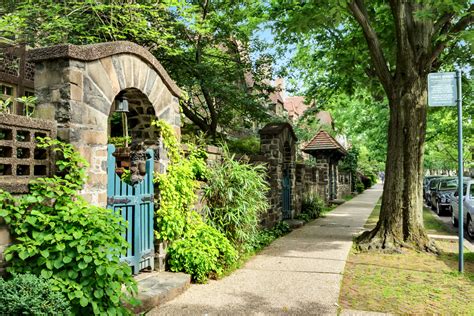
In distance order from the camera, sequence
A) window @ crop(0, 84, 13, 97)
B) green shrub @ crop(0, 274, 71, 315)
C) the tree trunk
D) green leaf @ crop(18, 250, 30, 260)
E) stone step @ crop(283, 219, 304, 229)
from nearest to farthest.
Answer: green shrub @ crop(0, 274, 71, 315) < green leaf @ crop(18, 250, 30, 260) < the tree trunk < stone step @ crop(283, 219, 304, 229) < window @ crop(0, 84, 13, 97)

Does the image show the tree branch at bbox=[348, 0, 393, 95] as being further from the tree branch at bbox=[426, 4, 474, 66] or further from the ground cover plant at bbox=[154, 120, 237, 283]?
the ground cover plant at bbox=[154, 120, 237, 283]

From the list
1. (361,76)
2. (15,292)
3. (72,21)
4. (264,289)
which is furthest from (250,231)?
(72,21)

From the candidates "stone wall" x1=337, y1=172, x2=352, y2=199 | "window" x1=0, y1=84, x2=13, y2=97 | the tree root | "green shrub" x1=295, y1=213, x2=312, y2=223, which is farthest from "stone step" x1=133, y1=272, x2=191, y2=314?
"stone wall" x1=337, y1=172, x2=352, y2=199

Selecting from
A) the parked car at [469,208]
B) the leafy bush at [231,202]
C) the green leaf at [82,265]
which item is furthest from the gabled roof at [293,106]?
the green leaf at [82,265]

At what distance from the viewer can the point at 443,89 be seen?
6852 millimetres

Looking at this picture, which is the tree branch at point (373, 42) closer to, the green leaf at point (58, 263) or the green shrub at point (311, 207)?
the green shrub at point (311, 207)

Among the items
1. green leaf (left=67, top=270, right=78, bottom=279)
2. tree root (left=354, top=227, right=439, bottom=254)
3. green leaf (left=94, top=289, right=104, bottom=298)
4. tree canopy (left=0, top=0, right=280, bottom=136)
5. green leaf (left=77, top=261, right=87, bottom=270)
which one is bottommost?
tree root (left=354, top=227, right=439, bottom=254)

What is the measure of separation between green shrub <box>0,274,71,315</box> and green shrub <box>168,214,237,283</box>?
2.55 meters

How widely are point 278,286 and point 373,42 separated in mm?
5903

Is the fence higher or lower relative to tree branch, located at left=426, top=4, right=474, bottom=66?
lower

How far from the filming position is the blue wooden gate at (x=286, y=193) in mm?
12555

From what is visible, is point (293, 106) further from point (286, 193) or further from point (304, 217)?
point (286, 193)

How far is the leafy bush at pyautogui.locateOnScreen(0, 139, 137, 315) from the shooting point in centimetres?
371

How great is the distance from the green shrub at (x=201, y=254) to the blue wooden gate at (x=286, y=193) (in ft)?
19.2
